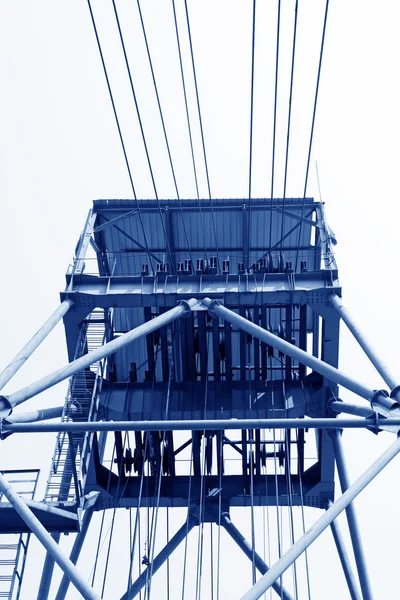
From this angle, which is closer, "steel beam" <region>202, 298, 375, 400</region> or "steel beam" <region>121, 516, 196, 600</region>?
"steel beam" <region>202, 298, 375, 400</region>

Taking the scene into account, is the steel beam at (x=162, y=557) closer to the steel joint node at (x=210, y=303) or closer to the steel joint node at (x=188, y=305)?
the steel joint node at (x=188, y=305)

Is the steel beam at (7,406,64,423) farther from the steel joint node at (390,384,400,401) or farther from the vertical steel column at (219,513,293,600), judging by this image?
the steel joint node at (390,384,400,401)

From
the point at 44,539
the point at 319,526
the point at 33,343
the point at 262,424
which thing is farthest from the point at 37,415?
the point at 319,526

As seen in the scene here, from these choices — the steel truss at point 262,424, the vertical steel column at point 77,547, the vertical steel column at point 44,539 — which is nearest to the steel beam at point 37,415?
the steel truss at point 262,424

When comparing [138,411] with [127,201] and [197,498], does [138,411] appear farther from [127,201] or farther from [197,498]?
[127,201]

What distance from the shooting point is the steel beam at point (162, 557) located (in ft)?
63.7

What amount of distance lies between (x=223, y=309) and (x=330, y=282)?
254 centimetres

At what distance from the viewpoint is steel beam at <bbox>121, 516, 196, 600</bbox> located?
63.7 feet

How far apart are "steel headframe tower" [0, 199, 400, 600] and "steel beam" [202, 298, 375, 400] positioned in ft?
0.12

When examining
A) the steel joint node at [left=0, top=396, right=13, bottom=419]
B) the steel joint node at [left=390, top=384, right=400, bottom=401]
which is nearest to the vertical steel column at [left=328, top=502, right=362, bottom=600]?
the steel joint node at [left=390, top=384, right=400, bottom=401]

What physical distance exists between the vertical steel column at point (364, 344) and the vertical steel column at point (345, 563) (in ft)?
16.3

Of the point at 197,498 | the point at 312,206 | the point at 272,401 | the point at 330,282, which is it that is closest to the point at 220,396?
the point at 272,401

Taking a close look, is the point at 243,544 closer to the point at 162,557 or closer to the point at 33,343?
the point at 162,557

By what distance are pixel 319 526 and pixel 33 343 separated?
21.7ft
